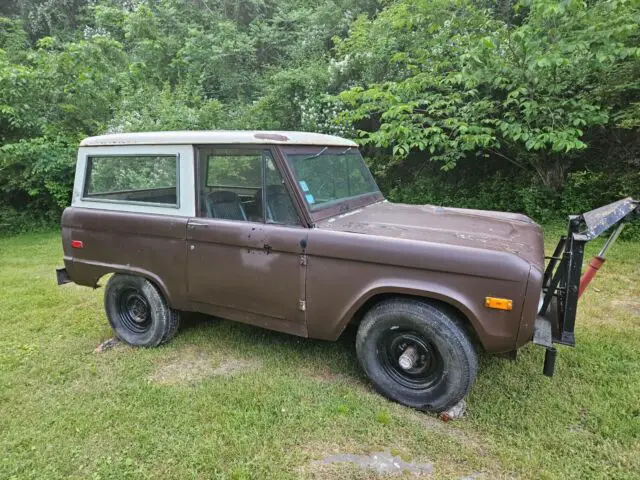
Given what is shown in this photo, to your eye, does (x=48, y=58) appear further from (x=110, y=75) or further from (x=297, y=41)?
(x=297, y=41)

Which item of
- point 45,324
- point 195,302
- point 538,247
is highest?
point 538,247

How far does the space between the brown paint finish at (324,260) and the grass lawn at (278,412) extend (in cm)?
49

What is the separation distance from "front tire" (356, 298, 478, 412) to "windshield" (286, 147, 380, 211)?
3.24ft

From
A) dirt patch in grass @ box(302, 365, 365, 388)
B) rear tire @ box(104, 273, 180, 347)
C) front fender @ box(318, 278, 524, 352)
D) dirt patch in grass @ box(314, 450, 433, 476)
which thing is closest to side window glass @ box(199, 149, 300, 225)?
front fender @ box(318, 278, 524, 352)

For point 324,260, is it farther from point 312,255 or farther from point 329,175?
point 329,175

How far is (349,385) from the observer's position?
10.3 feet

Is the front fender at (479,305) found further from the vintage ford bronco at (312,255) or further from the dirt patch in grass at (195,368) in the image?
the dirt patch in grass at (195,368)

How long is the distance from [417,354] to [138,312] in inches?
106

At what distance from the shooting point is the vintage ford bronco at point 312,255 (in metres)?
2.61

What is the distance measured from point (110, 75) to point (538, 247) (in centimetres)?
1131

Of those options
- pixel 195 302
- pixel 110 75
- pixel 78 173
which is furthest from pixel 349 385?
pixel 110 75

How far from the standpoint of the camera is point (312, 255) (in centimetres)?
293

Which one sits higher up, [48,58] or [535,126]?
[48,58]

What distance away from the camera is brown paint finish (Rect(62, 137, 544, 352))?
254 centimetres
